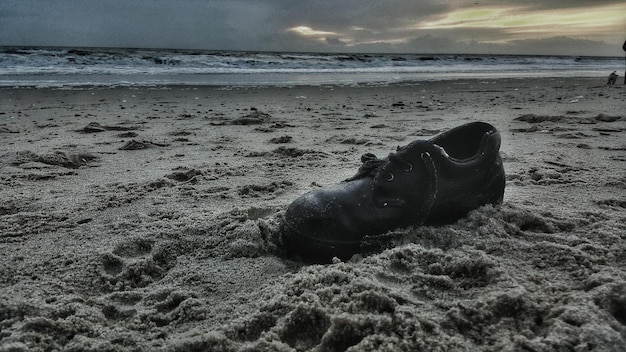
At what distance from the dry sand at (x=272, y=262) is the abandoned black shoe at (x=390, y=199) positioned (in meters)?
0.07

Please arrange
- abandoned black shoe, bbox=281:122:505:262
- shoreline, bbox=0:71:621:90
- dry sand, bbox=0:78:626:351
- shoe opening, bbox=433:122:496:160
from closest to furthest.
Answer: dry sand, bbox=0:78:626:351 < abandoned black shoe, bbox=281:122:505:262 < shoe opening, bbox=433:122:496:160 < shoreline, bbox=0:71:621:90

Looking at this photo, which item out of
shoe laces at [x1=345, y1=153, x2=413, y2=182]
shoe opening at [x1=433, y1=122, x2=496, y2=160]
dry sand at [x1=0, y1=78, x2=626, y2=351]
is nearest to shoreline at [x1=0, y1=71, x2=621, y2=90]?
dry sand at [x1=0, y1=78, x2=626, y2=351]

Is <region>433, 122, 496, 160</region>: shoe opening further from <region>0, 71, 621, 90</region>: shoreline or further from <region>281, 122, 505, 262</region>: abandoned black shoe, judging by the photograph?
<region>0, 71, 621, 90</region>: shoreline

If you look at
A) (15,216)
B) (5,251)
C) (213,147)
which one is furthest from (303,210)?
(213,147)

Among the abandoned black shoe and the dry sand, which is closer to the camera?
the dry sand

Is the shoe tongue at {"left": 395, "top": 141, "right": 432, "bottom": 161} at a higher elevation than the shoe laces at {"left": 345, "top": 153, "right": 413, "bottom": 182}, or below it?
higher

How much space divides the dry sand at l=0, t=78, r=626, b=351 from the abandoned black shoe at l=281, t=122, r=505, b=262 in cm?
7

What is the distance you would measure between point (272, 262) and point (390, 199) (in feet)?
1.52

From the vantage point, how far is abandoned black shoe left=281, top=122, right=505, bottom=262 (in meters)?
1.51

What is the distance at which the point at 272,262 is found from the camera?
1557mm

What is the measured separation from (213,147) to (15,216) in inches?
68.9

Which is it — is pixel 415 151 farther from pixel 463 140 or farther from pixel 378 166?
pixel 463 140

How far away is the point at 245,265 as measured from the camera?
1.55 meters

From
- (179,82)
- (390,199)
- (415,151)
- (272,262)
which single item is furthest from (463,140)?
(179,82)
